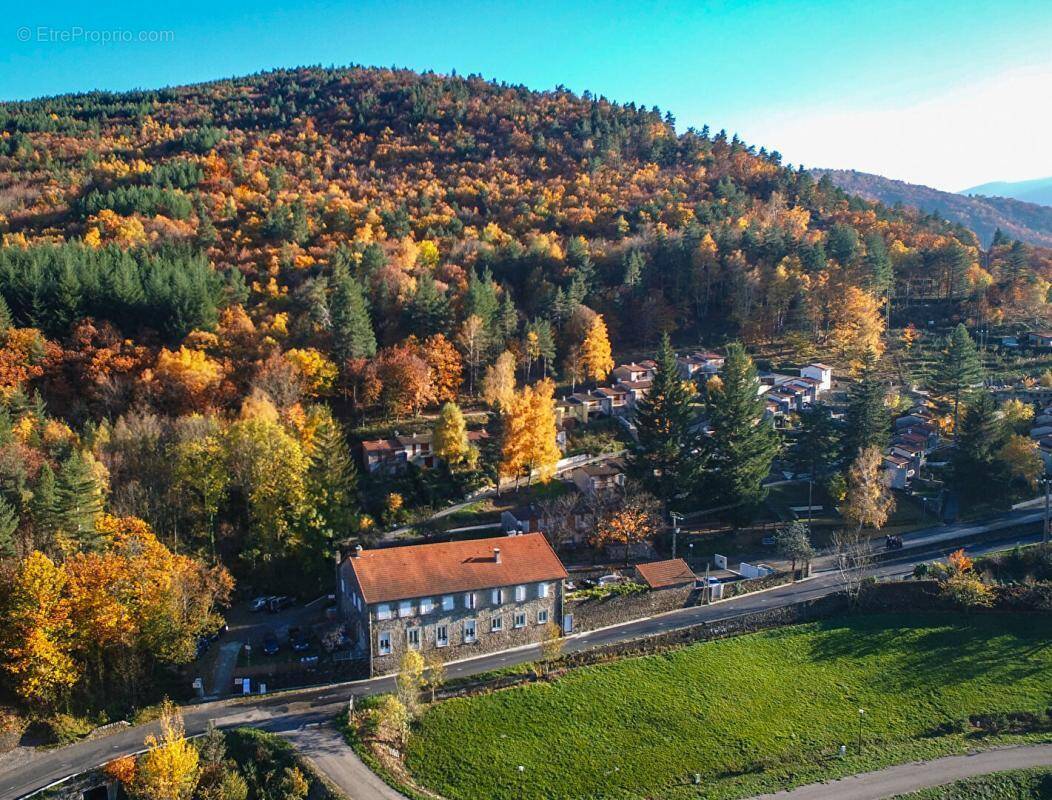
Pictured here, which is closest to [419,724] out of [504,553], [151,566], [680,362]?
[504,553]

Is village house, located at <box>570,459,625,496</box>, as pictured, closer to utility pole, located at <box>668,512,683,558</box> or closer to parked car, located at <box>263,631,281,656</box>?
utility pole, located at <box>668,512,683,558</box>

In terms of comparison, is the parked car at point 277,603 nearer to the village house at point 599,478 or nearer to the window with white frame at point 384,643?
the window with white frame at point 384,643

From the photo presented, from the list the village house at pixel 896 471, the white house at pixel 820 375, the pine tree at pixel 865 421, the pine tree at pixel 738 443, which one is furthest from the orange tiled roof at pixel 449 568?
the white house at pixel 820 375

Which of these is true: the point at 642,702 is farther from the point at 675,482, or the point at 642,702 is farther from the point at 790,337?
the point at 790,337

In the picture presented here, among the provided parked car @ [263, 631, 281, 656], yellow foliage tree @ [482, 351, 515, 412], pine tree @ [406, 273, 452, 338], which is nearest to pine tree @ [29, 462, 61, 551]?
parked car @ [263, 631, 281, 656]

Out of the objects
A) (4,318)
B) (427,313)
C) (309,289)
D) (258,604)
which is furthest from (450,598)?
(4,318)

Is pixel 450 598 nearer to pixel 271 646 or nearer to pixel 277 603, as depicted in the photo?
pixel 271 646
